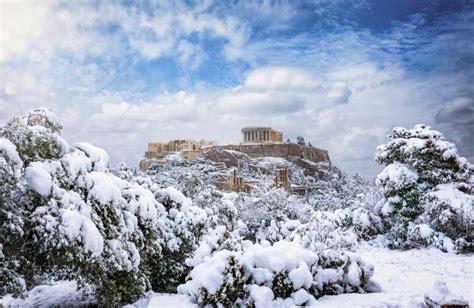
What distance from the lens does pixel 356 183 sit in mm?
23938

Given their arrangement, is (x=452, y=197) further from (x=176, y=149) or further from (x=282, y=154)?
(x=282, y=154)

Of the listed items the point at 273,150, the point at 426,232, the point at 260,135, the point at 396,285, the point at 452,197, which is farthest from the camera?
the point at 260,135

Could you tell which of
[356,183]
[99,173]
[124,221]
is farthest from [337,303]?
[356,183]

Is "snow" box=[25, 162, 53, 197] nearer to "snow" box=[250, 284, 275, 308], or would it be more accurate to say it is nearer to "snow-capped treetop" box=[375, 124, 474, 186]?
"snow" box=[250, 284, 275, 308]

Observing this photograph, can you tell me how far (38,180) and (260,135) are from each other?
34.7 meters

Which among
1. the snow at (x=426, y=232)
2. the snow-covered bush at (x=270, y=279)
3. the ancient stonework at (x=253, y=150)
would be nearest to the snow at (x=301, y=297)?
the snow-covered bush at (x=270, y=279)

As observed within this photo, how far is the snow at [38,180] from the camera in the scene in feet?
12.7

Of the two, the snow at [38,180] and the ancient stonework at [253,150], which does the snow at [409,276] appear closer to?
the snow at [38,180]

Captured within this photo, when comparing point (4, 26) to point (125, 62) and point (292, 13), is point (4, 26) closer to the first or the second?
point (125, 62)

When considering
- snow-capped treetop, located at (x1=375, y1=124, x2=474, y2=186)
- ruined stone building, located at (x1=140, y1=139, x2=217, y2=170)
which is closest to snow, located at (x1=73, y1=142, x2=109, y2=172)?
snow-capped treetop, located at (x1=375, y1=124, x2=474, y2=186)

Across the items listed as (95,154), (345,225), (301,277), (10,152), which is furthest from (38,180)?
(345,225)

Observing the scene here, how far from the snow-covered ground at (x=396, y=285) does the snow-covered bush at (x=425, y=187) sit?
0.57 meters

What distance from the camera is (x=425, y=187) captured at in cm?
858

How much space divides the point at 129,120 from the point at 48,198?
4125mm
